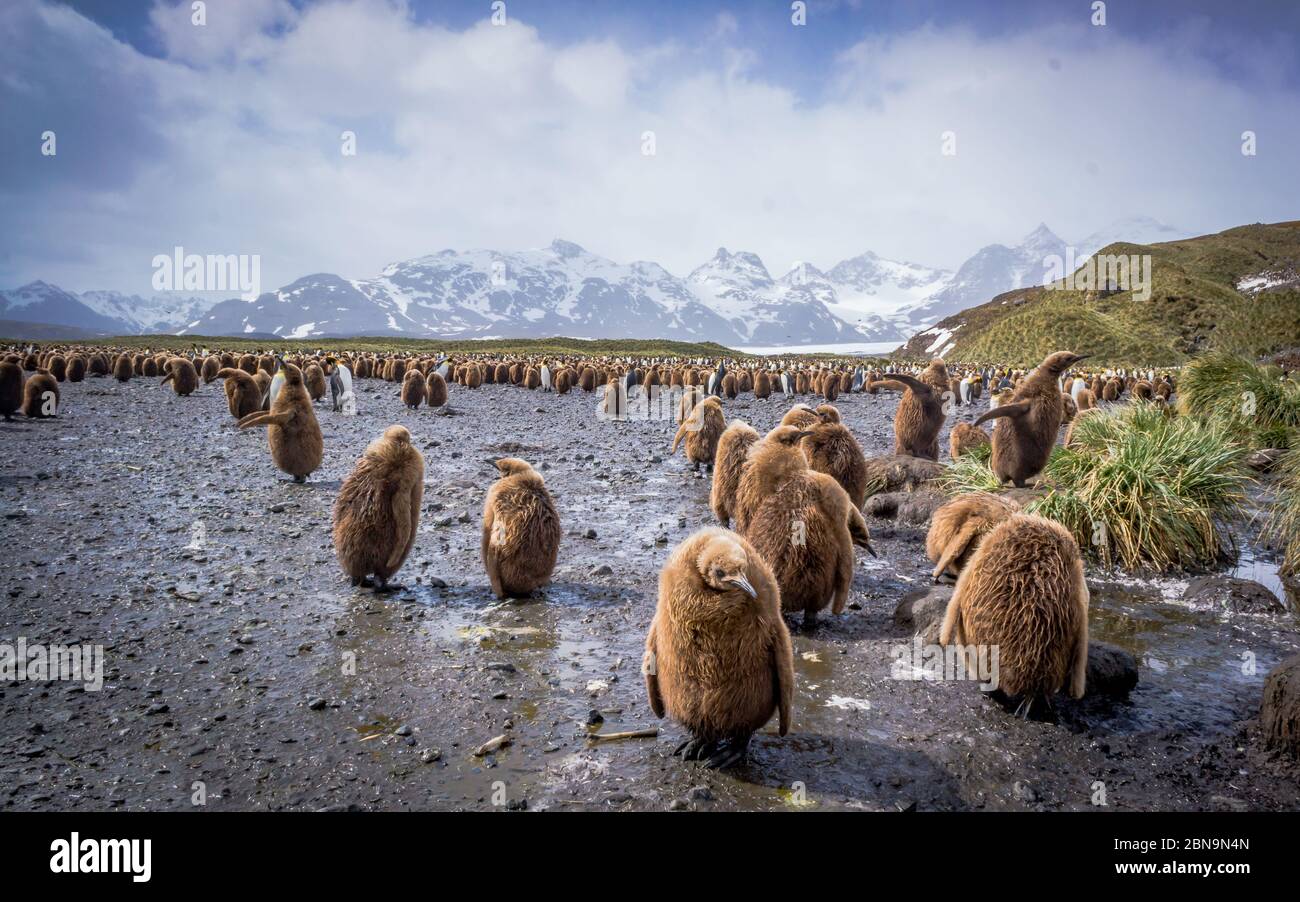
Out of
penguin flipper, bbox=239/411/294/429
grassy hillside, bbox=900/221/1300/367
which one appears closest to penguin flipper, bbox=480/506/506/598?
penguin flipper, bbox=239/411/294/429

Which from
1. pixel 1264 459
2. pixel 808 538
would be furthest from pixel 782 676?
pixel 1264 459

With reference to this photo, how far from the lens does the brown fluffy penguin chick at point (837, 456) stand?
720cm

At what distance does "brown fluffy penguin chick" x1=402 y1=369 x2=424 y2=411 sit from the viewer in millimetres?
19953

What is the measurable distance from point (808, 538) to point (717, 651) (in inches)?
75.8

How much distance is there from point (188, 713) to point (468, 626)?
69.4 inches

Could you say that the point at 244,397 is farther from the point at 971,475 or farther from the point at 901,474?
the point at 971,475

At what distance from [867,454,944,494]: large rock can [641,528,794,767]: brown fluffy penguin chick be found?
6.57 m

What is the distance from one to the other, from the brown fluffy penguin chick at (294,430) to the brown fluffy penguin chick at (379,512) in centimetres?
420

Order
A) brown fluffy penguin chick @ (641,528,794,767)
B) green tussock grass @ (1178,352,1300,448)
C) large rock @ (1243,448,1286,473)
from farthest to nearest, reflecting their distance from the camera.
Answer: green tussock grass @ (1178,352,1300,448) → large rock @ (1243,448,1286,473) → brown fluffy penguin chick @ (641,528,794,767)

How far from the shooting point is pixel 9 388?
1413 centimetres

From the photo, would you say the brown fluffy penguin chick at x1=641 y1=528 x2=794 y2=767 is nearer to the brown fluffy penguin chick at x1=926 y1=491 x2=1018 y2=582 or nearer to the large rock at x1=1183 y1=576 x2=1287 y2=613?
the brown fluffy penguin chick at x1=926 y1=491 x2=1018 y2=582

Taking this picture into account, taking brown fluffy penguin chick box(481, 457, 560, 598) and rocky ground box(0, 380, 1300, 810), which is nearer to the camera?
rocky ground box(0, 380, 1300, 810)

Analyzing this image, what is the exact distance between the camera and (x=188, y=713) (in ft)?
12.6
